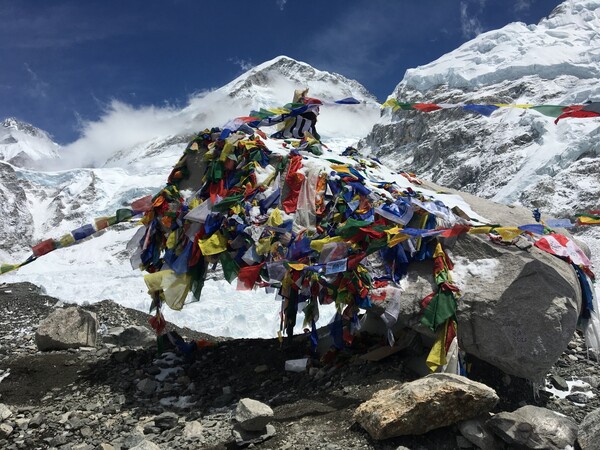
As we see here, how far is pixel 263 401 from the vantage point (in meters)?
6.86

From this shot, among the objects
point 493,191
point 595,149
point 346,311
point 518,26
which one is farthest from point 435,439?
point 518,26

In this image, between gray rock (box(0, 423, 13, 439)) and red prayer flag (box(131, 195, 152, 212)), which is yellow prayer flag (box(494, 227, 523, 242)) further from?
gray rock (box(0, 423, 13, 439))

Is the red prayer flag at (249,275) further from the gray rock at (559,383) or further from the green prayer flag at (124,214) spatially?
the gray rock at (559,383)

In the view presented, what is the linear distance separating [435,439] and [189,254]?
4.56m

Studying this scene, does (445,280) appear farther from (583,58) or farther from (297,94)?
(583,58)

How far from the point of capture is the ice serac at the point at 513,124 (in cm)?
6272

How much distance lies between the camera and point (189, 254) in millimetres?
8234

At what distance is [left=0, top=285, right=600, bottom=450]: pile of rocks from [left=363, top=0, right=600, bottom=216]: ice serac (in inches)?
2288

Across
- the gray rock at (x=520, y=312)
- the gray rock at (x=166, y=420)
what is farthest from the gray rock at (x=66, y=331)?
the gray rock at (x=520, y=312)

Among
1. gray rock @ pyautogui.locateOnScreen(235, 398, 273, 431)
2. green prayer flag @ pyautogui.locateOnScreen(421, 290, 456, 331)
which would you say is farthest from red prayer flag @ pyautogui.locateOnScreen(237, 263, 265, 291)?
green prayer flag @ pyautogui.locateOnScreen(421, 290, 456, 331)

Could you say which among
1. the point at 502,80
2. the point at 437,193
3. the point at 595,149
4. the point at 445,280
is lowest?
the point at 445,280

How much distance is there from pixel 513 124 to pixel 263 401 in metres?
91.3

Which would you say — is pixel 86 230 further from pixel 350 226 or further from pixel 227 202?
pixel 350 226

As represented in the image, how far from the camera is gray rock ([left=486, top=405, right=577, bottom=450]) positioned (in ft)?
16.1
